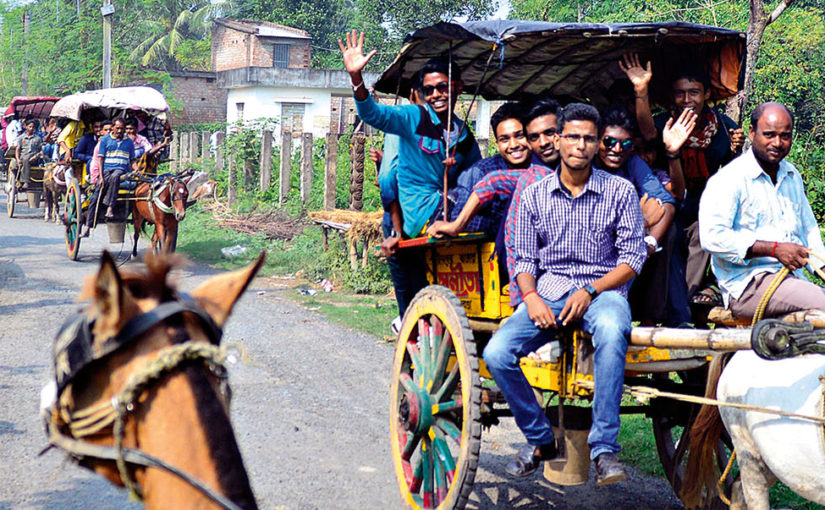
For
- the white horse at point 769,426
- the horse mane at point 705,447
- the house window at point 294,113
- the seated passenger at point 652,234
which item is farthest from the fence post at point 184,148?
the white horse at point 769,426

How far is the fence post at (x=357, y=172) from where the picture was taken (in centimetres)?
1327

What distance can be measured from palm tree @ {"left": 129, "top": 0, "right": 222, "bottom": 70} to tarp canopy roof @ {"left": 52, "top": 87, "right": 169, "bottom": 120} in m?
31.4

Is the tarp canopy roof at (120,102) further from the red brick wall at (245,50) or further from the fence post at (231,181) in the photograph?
the red brick wall at (245,50)

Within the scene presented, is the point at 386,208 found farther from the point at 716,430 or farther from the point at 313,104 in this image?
the point at 313,104

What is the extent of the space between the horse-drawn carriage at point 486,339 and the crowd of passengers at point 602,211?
117mm

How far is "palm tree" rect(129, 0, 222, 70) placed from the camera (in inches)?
1853

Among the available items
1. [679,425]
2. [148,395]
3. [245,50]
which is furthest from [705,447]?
[245,50]

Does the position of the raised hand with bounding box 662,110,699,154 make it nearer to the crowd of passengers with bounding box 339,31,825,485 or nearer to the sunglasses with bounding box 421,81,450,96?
the crowd of passengers with bounding box 339,31,825,485

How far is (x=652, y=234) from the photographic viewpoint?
184 inches

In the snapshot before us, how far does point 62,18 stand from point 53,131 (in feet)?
58.8

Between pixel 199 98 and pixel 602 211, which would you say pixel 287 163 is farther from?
pixel 199 98

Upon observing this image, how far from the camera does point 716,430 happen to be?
4.25 metres

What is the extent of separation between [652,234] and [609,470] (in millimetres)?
1449

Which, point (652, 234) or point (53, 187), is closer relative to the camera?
point (652, 234)
